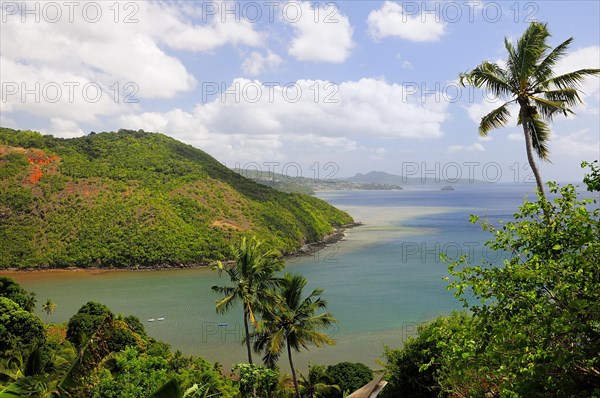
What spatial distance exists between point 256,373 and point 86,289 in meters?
36.6

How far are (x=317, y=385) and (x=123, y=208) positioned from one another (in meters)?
51.9

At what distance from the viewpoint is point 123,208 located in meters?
60.9

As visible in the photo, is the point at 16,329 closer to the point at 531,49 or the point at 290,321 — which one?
the point at 290,321

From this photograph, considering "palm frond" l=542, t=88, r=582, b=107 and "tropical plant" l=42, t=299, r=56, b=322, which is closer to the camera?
"palm frond" l=542, t=88, r=582, b=107

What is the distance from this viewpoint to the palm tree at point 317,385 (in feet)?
57.4

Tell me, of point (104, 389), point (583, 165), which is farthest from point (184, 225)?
point (583, 165)

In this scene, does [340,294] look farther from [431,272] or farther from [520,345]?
[520,345]

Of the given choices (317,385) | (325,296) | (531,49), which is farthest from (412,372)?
(325,296)

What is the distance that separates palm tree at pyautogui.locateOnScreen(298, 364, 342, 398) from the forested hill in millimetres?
38026

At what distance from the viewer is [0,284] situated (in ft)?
78.9

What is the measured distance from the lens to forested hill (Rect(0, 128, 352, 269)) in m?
53.5

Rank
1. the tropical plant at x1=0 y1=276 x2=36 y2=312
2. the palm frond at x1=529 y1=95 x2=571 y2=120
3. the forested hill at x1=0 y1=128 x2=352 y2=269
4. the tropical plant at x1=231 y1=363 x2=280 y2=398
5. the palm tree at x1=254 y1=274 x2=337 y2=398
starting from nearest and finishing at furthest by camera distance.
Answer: the palm frond at x1=529 y1=95 x2=571 y2=120 → the tropical plant at x1=231 y1=363 x2=280 y2=398 → the palm tree at x1=254 y1=274 x2=337 y2=398 → the tropical plant at x1=0 y1=276 x2=36 y2=312 → the forested hill at x1=0 y1=128 x2=352 y2=269

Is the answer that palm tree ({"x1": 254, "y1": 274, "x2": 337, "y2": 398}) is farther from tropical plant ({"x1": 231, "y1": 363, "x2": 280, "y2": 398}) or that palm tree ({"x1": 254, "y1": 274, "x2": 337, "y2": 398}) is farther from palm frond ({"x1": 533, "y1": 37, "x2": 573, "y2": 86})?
palm frond ({"x1": 533, "y1": 37, "x2": 573, "y2": 86})

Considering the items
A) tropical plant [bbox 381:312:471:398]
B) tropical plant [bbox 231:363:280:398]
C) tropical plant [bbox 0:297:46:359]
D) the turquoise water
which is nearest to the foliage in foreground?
tropical plant [bbox 381:312:471:398]
